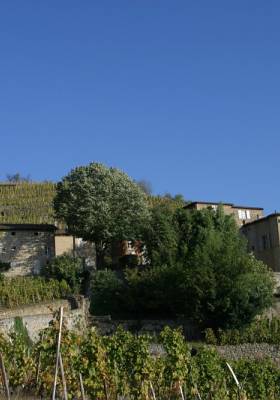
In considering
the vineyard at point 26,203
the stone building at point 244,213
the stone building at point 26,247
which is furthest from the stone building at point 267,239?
the vineyard at point 26,203

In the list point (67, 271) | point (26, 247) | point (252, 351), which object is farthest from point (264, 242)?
point (252, 351)

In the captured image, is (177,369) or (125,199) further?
(125,199)

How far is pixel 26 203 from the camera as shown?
74062mm

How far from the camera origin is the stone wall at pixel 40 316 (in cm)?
3228

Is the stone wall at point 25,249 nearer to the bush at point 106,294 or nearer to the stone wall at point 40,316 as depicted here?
the bush at point 106,294

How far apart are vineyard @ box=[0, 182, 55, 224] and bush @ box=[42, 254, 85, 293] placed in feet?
69.5

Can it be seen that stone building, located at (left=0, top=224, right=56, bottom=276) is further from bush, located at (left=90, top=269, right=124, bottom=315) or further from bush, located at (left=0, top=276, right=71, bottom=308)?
bush, located at (left=90, top=269, right=124, bottom=315)

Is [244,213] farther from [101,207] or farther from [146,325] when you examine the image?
[146,325]

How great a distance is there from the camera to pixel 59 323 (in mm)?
15758

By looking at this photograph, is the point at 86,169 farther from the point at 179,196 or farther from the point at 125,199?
the point at 179,196

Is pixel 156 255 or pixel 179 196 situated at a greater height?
pixel 179 196

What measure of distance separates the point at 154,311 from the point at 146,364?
2161 centimetres

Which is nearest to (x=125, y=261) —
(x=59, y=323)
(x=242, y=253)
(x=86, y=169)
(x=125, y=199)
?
(x=125, y=199)

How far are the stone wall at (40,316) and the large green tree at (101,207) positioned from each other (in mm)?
10657
